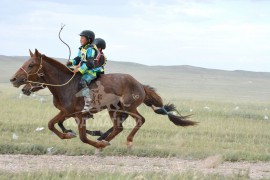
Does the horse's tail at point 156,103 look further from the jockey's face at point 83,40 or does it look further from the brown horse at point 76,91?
the jockey's face at point 83,40

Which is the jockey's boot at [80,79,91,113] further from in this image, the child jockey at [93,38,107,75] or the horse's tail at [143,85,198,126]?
the horse's tail at [143,85,198,126]

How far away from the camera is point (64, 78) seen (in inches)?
456

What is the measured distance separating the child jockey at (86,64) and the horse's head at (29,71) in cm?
78

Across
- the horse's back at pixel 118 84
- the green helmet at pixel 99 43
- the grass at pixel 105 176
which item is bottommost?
the grass at pixel 105 176

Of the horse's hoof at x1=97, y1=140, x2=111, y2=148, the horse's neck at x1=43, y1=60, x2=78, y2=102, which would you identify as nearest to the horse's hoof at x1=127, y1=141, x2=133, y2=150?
the horse's hoof at x1=97, y1=140, x2=111, y2=148

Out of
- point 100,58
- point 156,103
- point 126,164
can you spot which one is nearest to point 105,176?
point 126,164

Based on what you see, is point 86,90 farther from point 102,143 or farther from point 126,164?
point 126,164

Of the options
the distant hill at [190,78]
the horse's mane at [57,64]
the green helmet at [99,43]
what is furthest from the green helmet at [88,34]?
the distant hill at [190,78]

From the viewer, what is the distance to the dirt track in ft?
34.1

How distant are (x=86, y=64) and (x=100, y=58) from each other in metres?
0.76

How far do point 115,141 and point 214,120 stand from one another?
714cm

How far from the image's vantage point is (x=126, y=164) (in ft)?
36.9

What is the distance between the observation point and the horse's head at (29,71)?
11.0 metres

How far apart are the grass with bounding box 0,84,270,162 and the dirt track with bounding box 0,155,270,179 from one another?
444 mm
